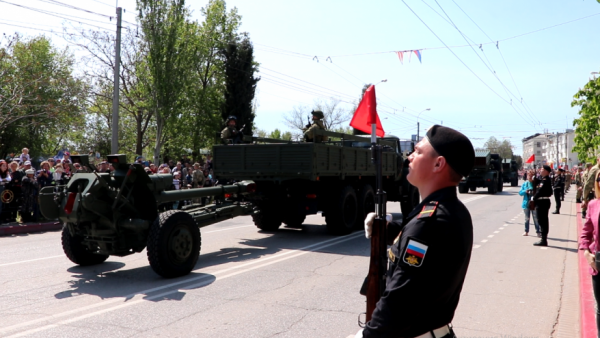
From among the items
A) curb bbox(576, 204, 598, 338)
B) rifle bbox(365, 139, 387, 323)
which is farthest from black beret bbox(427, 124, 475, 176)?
curb bbox(576, 204, 598, 338)

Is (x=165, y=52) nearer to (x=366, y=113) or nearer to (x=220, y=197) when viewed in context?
(x=220, y=197)

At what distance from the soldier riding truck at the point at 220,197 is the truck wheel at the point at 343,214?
2 cm

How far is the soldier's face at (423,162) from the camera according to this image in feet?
7.19

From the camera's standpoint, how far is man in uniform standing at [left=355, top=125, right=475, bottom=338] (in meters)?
1.98

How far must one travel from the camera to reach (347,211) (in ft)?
40.7

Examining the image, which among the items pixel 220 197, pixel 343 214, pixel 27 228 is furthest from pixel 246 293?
pixel 27 228

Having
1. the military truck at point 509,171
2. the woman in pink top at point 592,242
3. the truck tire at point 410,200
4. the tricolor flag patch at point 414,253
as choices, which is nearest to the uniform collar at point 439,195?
the tricolor flag patch at point 414,253

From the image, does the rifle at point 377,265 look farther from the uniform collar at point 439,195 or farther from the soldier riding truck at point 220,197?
the soldier riding truck at point 220,197

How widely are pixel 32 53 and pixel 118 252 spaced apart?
34.8 metres

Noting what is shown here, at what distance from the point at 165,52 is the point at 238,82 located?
1228cm

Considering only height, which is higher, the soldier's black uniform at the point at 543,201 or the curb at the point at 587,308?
the soldier's black uniform at the point at 543,201

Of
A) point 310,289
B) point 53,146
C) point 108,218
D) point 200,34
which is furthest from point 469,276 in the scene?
point 53,146

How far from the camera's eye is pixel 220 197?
34.2ft

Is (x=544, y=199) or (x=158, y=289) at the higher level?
(x=544, y=199)
